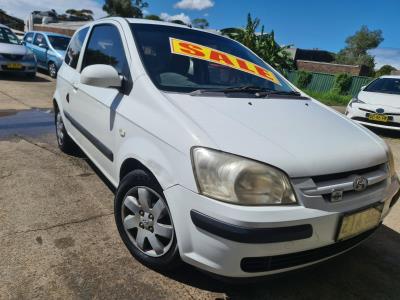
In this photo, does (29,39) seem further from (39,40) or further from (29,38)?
(39,40)

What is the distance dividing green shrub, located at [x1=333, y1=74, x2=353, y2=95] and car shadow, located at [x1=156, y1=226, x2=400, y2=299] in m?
20.0

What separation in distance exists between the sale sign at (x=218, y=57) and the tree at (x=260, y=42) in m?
14.7

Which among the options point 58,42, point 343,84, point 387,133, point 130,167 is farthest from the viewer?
point 343,84

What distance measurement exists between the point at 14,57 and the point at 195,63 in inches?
379

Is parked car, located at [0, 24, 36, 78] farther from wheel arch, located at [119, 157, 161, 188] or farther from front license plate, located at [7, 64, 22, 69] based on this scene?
wheel arch, located at [119, 157, 161, 188]

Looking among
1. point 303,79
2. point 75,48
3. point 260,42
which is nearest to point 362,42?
point 303,79

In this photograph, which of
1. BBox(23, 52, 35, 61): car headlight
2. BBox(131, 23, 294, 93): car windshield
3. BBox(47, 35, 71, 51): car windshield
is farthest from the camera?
BBox(47, 35, 71, 51): car windshield

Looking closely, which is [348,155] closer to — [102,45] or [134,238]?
[134,238]

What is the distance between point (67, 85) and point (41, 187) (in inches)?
44.3

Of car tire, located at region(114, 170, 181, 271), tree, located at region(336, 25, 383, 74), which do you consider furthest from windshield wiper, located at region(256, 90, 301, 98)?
tree, located at region(336, 25, 383, 74)

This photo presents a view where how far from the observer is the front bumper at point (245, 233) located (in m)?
1.78

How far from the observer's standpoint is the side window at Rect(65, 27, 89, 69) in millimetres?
3905

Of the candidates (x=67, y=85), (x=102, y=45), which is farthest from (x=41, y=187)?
(x=102, y=45)

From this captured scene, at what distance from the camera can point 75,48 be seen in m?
4.09
